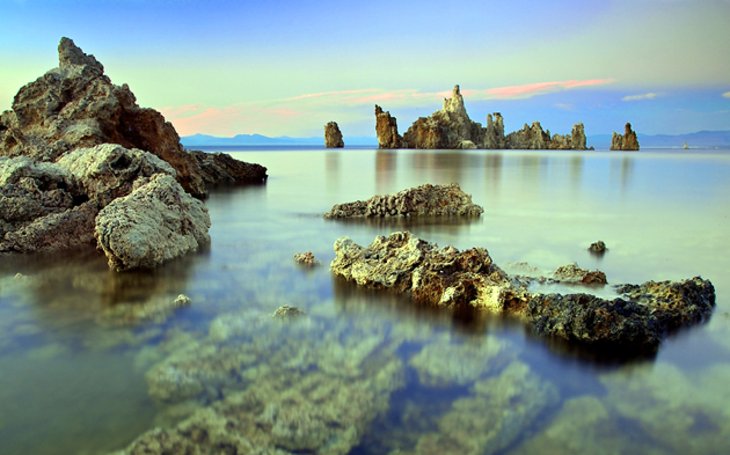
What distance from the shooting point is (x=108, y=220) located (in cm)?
543

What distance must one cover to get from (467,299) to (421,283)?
0.43 m

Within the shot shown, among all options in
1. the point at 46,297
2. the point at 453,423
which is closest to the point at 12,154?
the point at 46,297

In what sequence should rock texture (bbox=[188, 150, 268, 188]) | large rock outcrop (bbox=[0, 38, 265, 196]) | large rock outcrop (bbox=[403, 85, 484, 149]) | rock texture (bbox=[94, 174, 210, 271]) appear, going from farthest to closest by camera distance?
large rock outcrop (bbox=[403, 85, 484, 149])
rock texture (bbox=[188, 150, 268, 188])
large rock outcrop (bbox=[0, 38, 265, 196])
rock texture (bbox=[94, 174, 210, 271])

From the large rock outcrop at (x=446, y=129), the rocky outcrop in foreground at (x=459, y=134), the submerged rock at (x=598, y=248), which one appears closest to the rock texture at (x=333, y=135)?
the rocky outcrop in foreground at (x=459, y=134)

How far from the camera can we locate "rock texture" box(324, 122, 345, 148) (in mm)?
104250

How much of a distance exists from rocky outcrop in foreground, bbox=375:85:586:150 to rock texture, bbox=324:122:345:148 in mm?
9459

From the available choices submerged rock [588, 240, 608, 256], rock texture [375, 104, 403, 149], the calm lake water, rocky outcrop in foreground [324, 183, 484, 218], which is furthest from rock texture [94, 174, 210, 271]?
rock texture [375, 104, 403, 149]

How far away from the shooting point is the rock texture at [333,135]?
104m

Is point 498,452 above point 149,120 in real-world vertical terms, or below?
below

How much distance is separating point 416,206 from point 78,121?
21.8ft

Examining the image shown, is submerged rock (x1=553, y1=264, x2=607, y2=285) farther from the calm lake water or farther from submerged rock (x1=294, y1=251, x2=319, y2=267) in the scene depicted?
submerged rock (x1=294, y1=251, x2=319, y2=267)

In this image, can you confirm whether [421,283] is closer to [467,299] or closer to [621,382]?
[467,299]

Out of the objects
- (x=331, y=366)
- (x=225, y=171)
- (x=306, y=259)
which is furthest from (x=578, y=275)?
(x=225, y=171)

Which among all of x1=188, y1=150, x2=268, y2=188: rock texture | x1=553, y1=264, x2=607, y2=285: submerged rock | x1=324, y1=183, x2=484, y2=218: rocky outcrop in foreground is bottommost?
x1=553, y1=264, x2=607, y2=285: submerged rock
